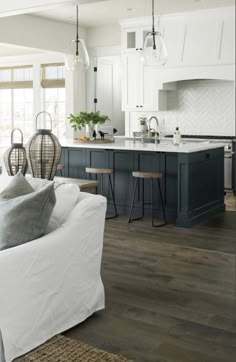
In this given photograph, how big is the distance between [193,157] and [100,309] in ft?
9.52

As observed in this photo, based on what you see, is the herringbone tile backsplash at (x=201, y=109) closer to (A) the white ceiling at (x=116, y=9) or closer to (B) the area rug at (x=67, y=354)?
(A) the white ceiling at (x=116, y=9)

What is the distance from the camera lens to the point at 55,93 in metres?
9.77

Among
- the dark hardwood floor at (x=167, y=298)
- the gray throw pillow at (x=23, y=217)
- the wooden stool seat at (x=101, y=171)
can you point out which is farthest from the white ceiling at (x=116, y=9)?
the gray throw pillow at (x=23, y=217)

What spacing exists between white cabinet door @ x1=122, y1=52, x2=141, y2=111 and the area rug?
6.54m

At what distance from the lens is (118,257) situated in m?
4.39

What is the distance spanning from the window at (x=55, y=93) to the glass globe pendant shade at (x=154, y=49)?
4.93 m

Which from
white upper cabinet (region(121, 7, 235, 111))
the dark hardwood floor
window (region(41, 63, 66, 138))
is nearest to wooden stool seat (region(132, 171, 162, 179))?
the dark hardwood floor

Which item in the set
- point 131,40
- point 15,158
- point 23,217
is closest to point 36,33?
point 131,40

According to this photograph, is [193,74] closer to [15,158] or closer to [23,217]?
[15,158]

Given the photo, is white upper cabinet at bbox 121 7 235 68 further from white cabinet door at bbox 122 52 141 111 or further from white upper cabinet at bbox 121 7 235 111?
white cabinet door at bbox 122 52 141 111

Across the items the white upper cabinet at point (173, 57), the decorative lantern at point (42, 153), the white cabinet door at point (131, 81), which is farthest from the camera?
the white cabinet door at point (131, 81)

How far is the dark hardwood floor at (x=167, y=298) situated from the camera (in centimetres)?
Answer: 271

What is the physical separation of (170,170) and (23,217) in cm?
342

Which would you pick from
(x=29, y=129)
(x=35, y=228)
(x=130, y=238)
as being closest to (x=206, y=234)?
(x=130, y=238)
